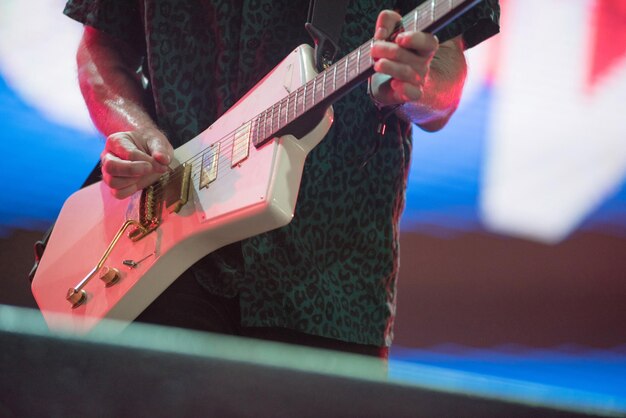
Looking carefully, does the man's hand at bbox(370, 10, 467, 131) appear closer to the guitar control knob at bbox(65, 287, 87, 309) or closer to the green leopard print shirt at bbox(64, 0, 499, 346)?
the green leopard print shirt at bbox(64, 0, 499, 346)

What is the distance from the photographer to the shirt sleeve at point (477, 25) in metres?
1.37

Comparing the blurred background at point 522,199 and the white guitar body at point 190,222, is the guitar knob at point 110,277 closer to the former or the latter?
the white guitar body at point 190,222

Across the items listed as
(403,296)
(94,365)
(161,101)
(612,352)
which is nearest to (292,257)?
(161,101)

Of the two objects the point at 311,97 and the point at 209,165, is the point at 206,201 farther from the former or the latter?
the point at 311,97

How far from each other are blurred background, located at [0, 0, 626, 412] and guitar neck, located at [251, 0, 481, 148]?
1580 millimetres

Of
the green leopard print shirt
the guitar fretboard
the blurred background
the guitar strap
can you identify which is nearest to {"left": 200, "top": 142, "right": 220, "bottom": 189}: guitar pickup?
the guitar fretboard

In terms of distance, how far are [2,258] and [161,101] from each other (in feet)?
4.70

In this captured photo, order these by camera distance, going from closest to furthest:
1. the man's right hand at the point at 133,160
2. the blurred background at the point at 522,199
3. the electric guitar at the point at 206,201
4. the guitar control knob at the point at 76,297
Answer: the electric guitar at the point at 206,201, the man's right hand at the point at 133,160, the guitar control knob at the point at 76,297, the blurred background at the point at 522,199

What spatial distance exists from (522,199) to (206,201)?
1.86m

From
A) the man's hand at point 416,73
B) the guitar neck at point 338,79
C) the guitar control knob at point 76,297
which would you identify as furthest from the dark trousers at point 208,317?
the man's hand at point 416,73

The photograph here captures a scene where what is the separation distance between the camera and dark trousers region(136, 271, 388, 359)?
4.26 feet

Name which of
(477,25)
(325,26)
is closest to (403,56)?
(325,26)

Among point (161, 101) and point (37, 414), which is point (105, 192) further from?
point (37, 414)

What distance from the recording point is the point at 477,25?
4.53 feet
